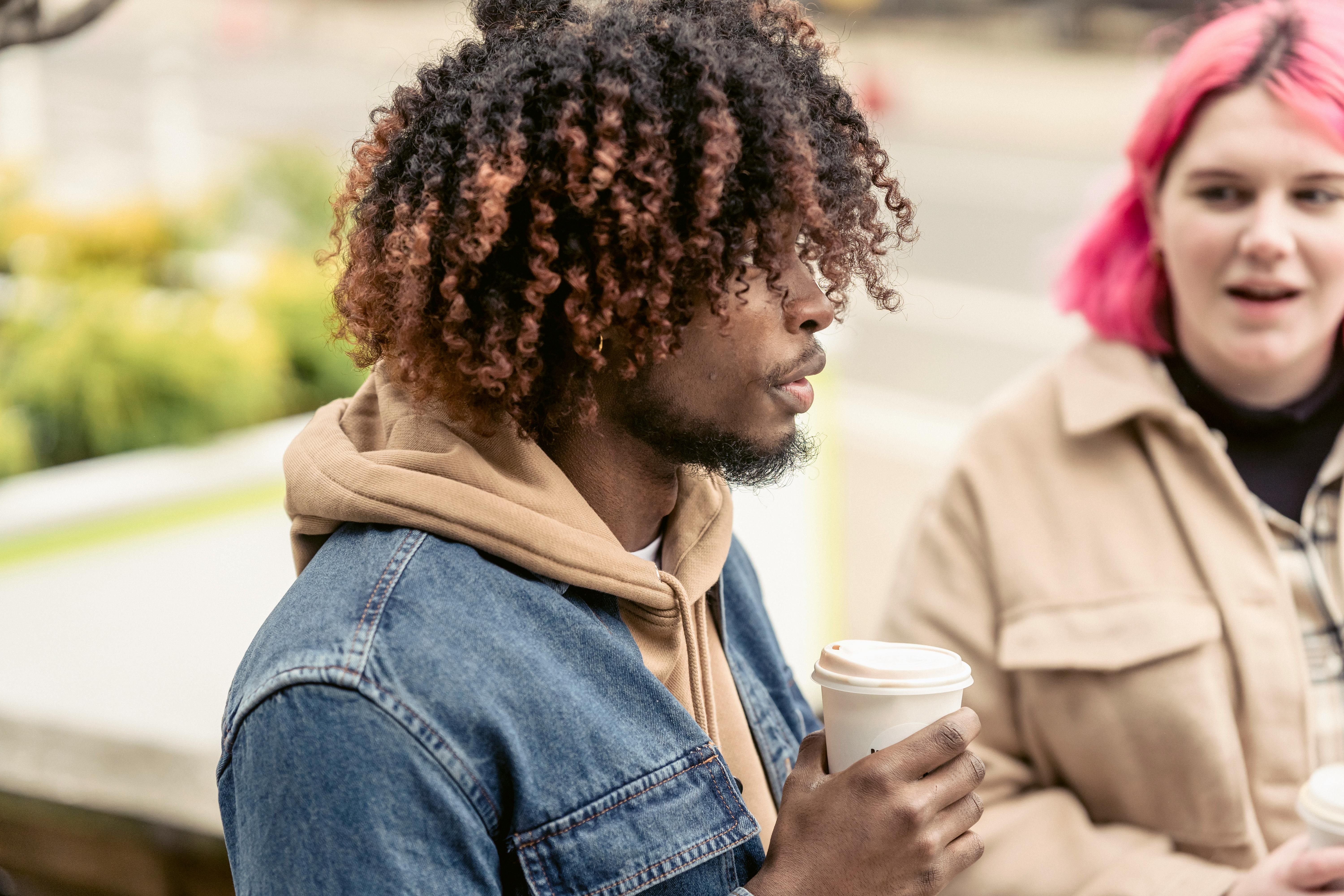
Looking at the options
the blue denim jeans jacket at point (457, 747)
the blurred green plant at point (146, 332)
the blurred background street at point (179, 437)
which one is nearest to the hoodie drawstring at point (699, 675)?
the blue denim jeans jacket at point (457, 747)

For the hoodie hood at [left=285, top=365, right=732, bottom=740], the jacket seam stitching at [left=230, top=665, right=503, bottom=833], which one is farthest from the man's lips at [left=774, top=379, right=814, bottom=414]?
the jacket seam stitching at [left=230, top=665, right=503, bottom=833]

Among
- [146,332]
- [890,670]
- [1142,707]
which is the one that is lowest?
[1142,707]

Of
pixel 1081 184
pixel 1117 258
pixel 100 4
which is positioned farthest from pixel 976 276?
pixel 100 4

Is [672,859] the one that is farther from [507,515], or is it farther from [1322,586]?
[1322,586]

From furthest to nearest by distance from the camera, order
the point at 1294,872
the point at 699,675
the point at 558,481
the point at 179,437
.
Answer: the point at 179,437, the point at 1294,872, the point at 699,675, the point at 558,481

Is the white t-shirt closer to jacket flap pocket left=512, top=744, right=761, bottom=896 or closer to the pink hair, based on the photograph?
jacket flap pocket left=512, top=744, right=761, bottom=896

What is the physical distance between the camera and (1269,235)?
240 cm

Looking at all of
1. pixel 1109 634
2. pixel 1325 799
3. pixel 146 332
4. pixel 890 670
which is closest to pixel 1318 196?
pixel 1109 634

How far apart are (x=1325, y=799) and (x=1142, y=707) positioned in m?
0.63

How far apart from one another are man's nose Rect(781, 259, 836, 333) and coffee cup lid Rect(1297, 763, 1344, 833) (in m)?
0.95

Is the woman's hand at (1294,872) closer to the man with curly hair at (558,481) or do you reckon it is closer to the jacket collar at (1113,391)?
the man with curly hair at (558,481)

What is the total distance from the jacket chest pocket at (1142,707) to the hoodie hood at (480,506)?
975 mm

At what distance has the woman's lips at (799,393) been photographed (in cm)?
166

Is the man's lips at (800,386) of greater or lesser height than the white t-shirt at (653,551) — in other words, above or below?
above
